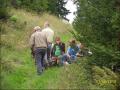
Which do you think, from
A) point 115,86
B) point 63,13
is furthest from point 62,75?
point 63,13

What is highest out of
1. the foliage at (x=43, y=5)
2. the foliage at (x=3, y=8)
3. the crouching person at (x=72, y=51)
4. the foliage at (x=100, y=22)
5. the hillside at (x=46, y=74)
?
the foliage at (x=43, y=5)

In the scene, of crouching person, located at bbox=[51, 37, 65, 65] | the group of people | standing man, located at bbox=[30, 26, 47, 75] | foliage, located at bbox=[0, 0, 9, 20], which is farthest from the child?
foliage, located at bbox=[0, 0, 9, 20]

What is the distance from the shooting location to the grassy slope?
1647 centimetres

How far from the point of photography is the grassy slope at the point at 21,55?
1647cm

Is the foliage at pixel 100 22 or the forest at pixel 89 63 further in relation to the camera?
the foliage at pixel 100 22

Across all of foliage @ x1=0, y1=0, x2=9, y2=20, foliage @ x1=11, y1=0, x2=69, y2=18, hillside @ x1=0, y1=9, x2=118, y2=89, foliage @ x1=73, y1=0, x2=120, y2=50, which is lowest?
hillside @ x1=0, y1=9, x2=118, y2=89

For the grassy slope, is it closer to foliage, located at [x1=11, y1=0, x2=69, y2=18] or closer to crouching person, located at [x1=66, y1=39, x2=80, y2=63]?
crouching person, located at [x1=66, y1=39, x2=80, y2=63]

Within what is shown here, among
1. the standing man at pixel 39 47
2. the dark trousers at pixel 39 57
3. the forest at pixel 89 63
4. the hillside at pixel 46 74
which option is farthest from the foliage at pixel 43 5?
A: the forest at pixel 89 63

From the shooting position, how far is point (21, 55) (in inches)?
915

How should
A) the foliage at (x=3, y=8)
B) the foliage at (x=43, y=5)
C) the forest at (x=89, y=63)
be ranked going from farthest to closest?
1. the foliage at (x=43, y=5)
2. the foliage at (x=3, y=8)
3. the forest at (x=89, y=63)

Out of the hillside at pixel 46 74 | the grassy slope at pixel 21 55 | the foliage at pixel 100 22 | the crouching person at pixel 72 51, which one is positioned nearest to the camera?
the hillside at pixel 46 74

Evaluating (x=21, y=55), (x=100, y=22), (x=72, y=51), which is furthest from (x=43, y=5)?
(x=100, y=22)

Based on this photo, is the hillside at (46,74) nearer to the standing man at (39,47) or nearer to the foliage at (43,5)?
the standing man at (39,47)

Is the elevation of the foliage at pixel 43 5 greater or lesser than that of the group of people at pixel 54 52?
greater
